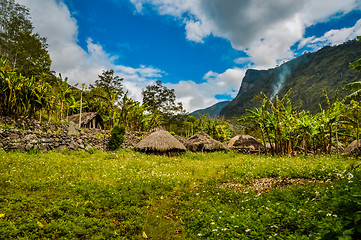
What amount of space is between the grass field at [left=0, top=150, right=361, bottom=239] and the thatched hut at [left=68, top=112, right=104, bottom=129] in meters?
16.0

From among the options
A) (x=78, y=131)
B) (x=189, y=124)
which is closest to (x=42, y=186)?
(x=78, y=131)

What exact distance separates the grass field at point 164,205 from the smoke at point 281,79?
112790 mm

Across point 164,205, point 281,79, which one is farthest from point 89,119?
point 281,79

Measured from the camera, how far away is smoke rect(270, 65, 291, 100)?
113m

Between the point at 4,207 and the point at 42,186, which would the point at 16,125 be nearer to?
the point at 42,186

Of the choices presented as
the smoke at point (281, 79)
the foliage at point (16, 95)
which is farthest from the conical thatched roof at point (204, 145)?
the smoke at point (281, 79)

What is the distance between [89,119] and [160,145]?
12.1 m

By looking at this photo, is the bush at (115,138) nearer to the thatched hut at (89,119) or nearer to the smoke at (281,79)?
the thatched hut at (89,119)

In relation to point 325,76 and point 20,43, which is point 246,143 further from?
point 325,76

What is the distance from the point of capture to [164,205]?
594 cm

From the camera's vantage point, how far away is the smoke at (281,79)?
113 m

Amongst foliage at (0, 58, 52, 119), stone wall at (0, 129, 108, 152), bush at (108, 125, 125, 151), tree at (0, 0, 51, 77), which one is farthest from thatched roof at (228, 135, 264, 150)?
tree at (0, 0, 51, 77)

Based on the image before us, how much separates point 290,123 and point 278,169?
23.7 ft

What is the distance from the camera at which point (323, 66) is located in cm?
8512
